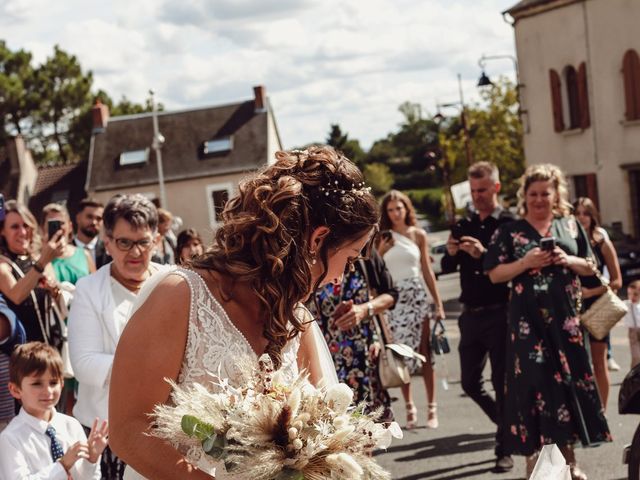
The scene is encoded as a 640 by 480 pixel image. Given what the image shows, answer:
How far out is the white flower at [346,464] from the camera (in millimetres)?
2604

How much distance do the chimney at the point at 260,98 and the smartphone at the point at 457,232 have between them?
49.4 metres

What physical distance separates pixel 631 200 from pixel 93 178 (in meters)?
34.5

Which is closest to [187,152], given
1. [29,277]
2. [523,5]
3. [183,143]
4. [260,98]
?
[183,143]

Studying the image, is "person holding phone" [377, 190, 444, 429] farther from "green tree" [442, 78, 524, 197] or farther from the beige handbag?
"green tree" [442, 78, 524, 197]

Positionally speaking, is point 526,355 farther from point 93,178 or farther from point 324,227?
point 93,178

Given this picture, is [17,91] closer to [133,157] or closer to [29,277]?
[133,157]

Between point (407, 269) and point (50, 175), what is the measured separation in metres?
54.8

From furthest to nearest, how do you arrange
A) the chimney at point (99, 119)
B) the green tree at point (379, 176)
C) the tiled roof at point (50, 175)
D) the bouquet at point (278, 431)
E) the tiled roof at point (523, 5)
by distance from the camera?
1. the green tree at point (379, 176)
2. the tiled roof at point (50, 175)
3. the chimney at point (99, 119)
4. the tiled roof at point (523, 5)
5. the bouquet at point (278, 431)

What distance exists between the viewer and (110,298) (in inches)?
211

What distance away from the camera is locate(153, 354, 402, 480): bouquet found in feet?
8.52

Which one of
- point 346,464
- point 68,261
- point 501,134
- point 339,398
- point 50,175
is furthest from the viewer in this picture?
point 50,175

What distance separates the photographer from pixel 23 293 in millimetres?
6836

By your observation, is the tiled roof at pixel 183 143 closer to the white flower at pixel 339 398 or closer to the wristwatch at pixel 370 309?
the wristwatch at pixel 370 309

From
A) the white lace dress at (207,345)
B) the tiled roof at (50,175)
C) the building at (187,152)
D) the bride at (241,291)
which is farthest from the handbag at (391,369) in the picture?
the tiled roof at (50,175)
